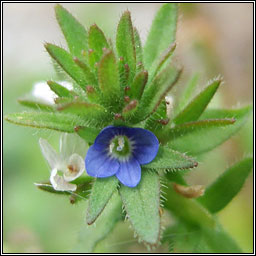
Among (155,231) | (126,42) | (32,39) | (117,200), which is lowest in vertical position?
(32,39)

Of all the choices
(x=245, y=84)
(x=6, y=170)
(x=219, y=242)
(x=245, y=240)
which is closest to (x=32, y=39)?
(x=6, y=170)

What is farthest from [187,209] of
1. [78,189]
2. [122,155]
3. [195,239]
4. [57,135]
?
[57,135]

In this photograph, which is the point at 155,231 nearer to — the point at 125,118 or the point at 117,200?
the point at 125,118

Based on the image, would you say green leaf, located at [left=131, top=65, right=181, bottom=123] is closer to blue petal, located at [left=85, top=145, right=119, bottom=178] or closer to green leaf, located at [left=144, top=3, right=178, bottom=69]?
blue petal, located at [left=85, top=145, right=119, bottom=178]

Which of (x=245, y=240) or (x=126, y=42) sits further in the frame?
(x=245, y=240)

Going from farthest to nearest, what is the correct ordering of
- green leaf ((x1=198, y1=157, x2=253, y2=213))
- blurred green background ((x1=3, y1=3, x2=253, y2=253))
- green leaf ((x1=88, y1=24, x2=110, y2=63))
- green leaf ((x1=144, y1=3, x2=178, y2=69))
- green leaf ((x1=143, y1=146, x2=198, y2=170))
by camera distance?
blurred green background ((x1=3, y1=3, x2=253, y2=253)) → green leaf ((x1=198, y1=157, x2=253, y2=213)) → green leaf ((x1=144, y1=3, x2=178, y2=69)) → green leaf ((x1=88, y1=24, x2=110, y2=63)) → green leaf ((x1=143, y1=146, x2=198, y2=170))

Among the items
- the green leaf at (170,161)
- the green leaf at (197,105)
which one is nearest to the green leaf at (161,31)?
the green leaf at (197,105)

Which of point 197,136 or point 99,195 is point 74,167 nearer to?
point 99,195

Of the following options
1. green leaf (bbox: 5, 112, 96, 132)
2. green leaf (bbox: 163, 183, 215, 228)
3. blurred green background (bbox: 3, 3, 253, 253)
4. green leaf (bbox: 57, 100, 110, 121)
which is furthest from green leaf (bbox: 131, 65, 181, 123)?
blurred green background (bbox: 3, 3, 253, 253)
